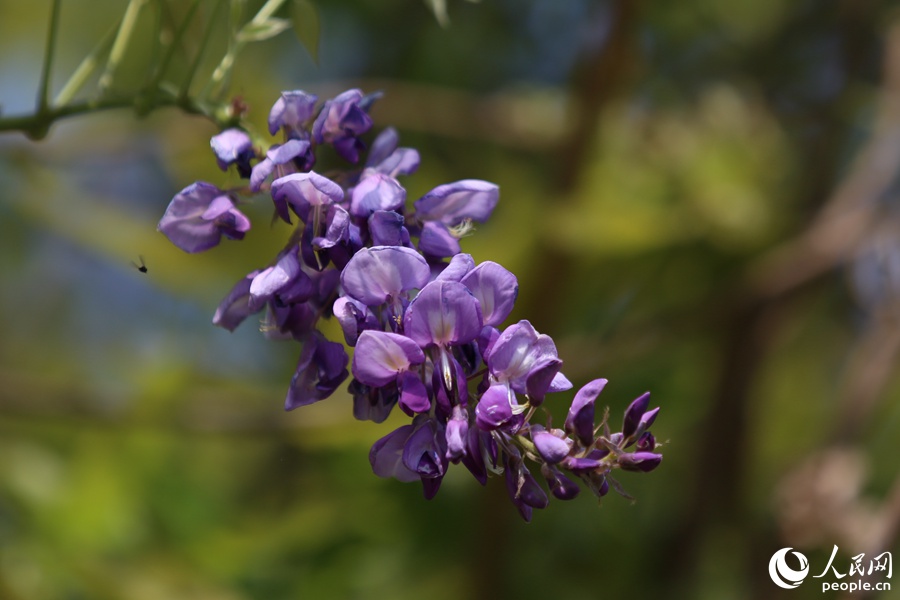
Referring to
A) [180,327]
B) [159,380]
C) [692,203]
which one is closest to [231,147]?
[159,380]

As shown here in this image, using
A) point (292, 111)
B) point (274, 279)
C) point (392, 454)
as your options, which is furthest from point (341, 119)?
point (392, 454)

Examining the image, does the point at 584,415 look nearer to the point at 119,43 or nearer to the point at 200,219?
the point at 200,219

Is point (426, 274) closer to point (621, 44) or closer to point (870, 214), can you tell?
point (621, 44)

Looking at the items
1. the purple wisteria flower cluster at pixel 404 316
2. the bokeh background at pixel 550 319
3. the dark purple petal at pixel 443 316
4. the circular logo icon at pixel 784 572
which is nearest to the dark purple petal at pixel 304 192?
the purple wisteria flower cluster at pixel 404 316

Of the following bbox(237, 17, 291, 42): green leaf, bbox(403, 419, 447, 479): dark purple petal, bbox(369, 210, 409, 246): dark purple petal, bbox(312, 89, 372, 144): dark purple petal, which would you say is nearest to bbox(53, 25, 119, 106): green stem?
bbox(237, 17, 291, 42): green leaf

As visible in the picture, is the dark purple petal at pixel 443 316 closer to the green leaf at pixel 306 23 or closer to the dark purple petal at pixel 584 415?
the dark purple petal at pixel 584 415

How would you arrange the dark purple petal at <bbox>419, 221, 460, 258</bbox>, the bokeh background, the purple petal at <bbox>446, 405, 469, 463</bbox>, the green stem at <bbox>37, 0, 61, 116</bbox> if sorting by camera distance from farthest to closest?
the bokeh background < the green stem at <bbox>37, 0, 61, 116</bbox> < the dark purple petal at <bbox>419, 221, 460, 258</bbox> < the purple petal at <bbox>446, 405, 469, 463</bbox>

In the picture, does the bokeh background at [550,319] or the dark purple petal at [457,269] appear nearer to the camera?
the dark purple petal at [457,269]

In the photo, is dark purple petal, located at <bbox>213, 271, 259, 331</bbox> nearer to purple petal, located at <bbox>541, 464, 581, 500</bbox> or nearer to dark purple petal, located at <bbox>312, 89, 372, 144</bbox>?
dark purple petal, located at <bbox>312, 89, 372, 144</bbox>
